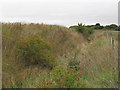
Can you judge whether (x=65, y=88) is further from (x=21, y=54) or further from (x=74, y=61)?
(x=21, y=54)

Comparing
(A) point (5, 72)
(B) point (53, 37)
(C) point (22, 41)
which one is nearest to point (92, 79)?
(A) point (5, 72)

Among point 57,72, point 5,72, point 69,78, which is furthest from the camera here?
point 5,72

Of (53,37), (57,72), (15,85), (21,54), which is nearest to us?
(57,72)

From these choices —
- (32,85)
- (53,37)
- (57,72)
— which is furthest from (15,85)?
(53,37)

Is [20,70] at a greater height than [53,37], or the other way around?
[53,37]

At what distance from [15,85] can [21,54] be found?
72.9 inches

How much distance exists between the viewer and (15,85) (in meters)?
4.18

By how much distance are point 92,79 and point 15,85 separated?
8.46 feet

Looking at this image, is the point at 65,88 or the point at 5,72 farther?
the point at 5,72

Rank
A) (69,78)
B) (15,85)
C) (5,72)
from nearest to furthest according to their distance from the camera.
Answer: (69,78) < (15,85) < (5,72)

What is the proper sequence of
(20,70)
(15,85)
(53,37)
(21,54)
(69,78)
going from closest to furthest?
1. (69,78)
2. (15,85)
3. (20,70)
4. (21,54)
5. (53,37)

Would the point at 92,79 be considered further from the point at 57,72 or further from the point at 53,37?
the point at 53,37

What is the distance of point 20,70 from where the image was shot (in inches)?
204

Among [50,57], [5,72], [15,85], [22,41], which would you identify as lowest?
[15,85]
